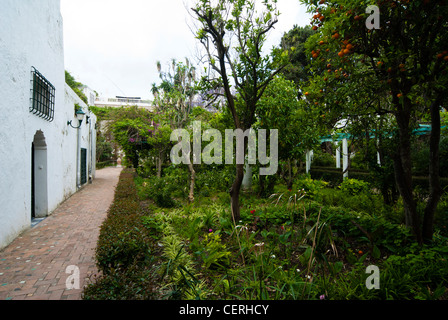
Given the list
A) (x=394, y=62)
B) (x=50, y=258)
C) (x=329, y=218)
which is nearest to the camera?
(x=394, y=62)

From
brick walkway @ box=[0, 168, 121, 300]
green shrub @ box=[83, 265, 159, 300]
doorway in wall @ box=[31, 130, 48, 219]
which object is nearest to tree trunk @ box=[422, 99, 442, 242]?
green shrub @ box=[83, 265, 159, 300]

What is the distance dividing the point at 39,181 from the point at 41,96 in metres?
2.16

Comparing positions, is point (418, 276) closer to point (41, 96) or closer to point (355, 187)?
point (355, 187)

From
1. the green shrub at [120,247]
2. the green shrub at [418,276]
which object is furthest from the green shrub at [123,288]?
the green shrub at [418,276]

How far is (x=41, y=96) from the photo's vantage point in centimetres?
555

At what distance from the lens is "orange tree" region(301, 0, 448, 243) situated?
2.53 metres

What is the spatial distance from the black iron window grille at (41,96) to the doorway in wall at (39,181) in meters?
0.81

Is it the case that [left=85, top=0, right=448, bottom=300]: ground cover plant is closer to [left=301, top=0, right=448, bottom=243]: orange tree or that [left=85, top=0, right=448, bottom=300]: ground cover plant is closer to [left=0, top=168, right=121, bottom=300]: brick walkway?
[left=301, top=0, right=448, bottom=243]: orange tree

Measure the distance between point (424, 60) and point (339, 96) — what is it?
0.91 m

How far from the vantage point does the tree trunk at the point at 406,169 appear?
3.04 meters

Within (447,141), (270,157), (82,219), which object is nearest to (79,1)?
(82,219)

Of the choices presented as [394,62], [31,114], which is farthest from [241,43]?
[31,114]

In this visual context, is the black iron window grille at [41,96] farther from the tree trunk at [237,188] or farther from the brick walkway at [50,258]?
the tree trunk at [237,188]

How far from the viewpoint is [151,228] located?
4.32 m
